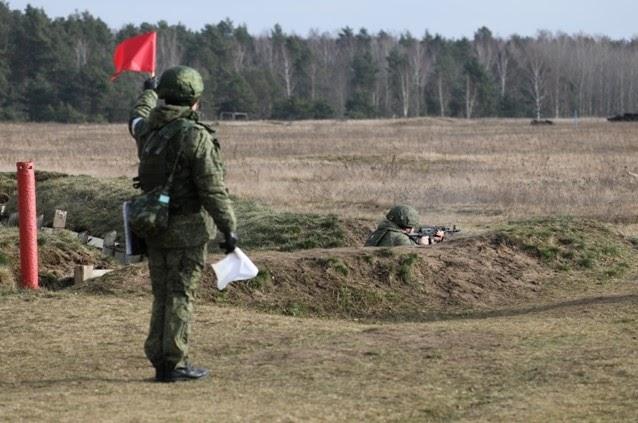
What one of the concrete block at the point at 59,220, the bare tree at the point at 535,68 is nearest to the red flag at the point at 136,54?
the concrete block at the point at 59,220

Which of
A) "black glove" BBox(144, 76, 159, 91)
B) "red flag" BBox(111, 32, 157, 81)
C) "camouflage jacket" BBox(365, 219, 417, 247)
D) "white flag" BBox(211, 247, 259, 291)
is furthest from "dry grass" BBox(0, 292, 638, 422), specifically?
"camouflage jacket" BBox(365, 219, 417, 247)

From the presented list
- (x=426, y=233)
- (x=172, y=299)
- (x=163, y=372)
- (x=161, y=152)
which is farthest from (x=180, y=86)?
(x=426, y=233)

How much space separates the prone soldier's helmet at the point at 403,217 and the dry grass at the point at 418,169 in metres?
5.98

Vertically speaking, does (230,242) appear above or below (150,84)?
below

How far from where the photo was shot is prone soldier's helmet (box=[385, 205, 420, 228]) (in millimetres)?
14258

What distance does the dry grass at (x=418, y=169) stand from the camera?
23.1 meters

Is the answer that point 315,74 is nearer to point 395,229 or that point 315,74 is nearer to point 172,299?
point 395,229

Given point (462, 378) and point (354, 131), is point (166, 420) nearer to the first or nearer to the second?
point (462, 378)

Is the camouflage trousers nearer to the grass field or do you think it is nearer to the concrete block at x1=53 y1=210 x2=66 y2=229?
the grass field

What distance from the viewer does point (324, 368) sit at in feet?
28.6

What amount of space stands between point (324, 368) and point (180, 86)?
6.60ft

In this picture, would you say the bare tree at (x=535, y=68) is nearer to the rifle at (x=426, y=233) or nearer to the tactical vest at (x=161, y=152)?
the rifle at (x=426, y=233)

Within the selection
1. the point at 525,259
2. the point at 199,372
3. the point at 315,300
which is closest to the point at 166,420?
the point at 199,372

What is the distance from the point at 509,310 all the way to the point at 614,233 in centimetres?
375
